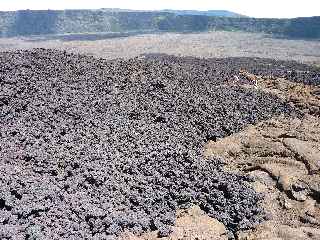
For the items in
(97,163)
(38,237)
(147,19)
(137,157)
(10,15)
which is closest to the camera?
(38,237)

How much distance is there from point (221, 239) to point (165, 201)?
1375 millimetres

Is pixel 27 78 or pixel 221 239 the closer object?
pixel 221 239

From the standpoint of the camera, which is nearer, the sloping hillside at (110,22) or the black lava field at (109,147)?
the black lava field at (109,147)

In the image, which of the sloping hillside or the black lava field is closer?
the black lava field

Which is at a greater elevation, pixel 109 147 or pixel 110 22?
pixel 110 22

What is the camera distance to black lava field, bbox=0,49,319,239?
293 inches

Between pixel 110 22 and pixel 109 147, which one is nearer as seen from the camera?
pixel 109 147

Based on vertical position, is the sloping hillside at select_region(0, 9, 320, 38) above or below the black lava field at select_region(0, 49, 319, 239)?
above

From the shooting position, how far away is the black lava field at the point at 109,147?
7.45 metres

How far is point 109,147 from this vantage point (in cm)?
968

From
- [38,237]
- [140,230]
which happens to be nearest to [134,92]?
[140,230]

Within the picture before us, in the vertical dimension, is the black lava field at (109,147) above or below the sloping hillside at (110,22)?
below

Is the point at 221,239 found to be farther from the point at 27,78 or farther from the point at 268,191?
the point at 27,78

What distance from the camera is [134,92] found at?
530 inches
